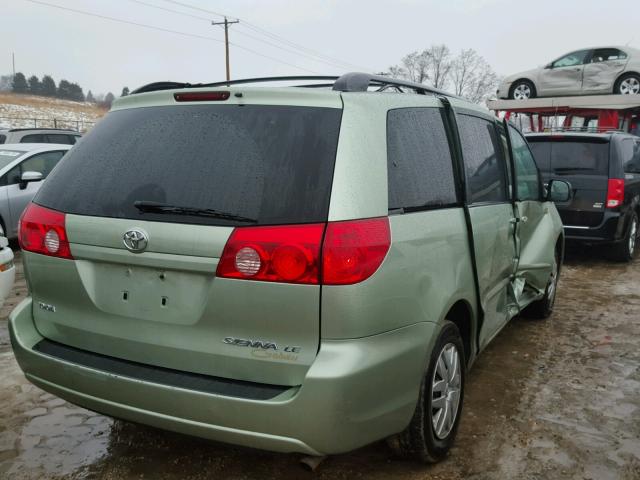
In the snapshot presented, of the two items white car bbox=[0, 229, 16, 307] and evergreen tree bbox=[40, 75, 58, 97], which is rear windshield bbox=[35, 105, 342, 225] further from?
evergreen tree bbox=[40, 75, 58, 97]

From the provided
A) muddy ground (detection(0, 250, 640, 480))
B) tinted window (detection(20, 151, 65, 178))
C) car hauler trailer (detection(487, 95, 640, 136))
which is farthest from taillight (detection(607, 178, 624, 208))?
tinted window (detection(20, 151, 65, 178))

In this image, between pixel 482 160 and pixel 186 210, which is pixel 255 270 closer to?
pixel 186 210

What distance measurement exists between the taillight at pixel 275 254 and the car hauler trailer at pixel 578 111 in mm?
11979

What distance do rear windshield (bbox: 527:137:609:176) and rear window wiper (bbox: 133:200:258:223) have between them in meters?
6.51

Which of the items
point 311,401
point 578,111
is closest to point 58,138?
point 578,111

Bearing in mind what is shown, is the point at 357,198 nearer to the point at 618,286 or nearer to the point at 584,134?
the point at 618,286

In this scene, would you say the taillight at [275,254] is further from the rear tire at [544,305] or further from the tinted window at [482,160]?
the rear tire at [544,305]

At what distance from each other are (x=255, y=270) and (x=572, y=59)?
1461cm

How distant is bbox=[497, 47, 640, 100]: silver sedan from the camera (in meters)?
13.8

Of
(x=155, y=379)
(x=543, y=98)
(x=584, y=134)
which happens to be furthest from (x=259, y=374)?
(x=543, y=98)

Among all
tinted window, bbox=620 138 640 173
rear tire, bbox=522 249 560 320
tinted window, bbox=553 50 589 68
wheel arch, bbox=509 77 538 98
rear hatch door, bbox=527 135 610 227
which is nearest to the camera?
rear tire, bbox=522 249 560 320

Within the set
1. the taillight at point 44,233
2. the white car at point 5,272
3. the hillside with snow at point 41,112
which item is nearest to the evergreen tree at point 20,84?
the hillside with snow at point 41,112

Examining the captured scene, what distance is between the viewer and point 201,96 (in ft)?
8.14

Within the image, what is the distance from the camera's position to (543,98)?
46.9 feet
